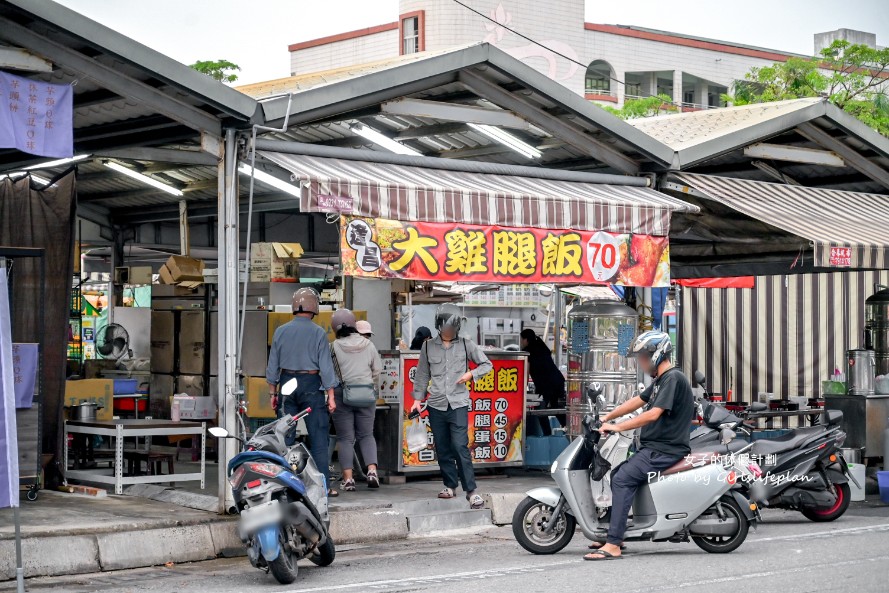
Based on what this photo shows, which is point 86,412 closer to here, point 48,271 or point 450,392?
point 48,271

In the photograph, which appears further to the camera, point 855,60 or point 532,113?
point 855,60

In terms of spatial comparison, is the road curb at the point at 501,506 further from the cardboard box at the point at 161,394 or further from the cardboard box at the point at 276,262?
the cardboard box at the point at 161,394

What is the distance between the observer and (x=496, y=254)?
12.1 m

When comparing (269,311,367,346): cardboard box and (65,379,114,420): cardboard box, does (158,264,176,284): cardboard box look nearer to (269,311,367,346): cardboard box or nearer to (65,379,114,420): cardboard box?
(269,311,367,346): cardboard box

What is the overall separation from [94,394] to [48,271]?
1.96 metres

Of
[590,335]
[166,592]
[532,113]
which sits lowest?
[166,592]

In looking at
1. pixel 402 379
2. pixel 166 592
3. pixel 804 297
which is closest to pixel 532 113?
pixel 402 379

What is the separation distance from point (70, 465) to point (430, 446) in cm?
474

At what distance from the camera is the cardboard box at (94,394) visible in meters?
13.7

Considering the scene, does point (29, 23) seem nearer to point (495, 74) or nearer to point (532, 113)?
point (495, 74)

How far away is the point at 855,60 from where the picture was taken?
33.2 metres

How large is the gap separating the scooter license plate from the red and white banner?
112 inches

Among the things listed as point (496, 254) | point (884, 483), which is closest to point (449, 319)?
point (496, 254)

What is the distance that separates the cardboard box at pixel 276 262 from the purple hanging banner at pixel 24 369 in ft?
15.0
